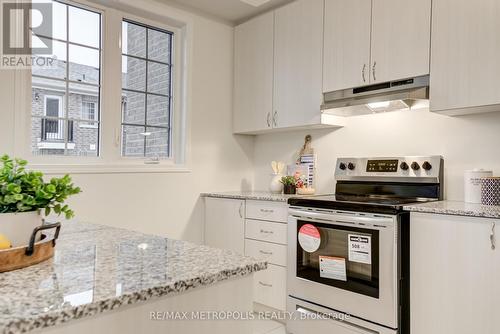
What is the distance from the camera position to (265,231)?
2777 mm

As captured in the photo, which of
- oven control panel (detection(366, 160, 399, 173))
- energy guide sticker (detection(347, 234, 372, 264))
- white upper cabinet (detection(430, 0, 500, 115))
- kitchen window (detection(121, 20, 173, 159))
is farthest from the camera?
kitchen window (detection(121, 20, 173, 159))

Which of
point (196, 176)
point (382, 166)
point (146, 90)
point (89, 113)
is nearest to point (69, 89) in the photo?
point (89, 113)

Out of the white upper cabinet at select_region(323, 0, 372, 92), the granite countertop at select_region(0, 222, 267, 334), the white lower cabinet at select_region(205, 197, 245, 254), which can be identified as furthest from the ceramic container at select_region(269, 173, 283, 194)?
the granite countertop at select_region(0, 222, 267, 334)

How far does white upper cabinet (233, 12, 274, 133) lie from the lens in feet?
10.6

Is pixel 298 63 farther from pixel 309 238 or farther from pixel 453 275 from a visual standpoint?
pixel 453 275

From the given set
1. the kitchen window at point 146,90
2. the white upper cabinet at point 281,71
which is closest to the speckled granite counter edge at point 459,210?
the white upper cabinet at point 281,71

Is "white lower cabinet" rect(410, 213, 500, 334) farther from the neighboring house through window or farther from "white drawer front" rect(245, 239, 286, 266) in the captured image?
the neighboring house through window

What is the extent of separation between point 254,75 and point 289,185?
105 centimetres

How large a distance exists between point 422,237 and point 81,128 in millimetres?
2369

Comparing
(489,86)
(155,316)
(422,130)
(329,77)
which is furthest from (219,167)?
(155,316)

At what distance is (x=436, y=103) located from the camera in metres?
2.21

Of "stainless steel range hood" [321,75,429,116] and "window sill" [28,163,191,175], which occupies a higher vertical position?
"stainless steel range hood" [321,75,429,116]

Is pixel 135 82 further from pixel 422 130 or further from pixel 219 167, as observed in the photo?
pixel 422 130

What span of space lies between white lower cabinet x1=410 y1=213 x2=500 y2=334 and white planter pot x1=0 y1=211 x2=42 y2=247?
1.80 m
